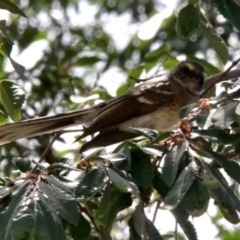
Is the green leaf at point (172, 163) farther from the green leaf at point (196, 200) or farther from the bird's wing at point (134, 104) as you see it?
the bird's wing at point (134, 104)

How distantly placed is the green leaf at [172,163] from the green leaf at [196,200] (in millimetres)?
93

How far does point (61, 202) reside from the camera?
10.3 feet

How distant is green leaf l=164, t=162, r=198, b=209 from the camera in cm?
307

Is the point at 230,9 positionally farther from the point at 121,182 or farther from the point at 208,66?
the point at 208,66

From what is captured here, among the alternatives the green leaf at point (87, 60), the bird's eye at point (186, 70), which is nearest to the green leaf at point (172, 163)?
the bird's eye at point (186, 70)

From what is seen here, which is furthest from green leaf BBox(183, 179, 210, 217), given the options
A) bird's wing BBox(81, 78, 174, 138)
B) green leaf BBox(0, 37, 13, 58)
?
bird's wing BBox(81, 78, 174, 138)

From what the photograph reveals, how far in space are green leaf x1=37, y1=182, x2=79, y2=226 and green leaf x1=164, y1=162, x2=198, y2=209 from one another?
37 cm

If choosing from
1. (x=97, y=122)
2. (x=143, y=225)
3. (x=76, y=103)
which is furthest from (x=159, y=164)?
(x=76, y=103)

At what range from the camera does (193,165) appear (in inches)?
128

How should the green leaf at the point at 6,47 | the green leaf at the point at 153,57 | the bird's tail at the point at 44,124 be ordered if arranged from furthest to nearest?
the green leaf at the point at 153,57 < the bird's tail at the point at 44,124 < the green leaf at the point at 6,47

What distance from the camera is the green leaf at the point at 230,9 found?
400 cm

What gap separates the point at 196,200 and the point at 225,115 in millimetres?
581

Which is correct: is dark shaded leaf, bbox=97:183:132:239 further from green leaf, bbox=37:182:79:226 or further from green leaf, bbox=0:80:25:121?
green leaf, bbox=0:80:25:121

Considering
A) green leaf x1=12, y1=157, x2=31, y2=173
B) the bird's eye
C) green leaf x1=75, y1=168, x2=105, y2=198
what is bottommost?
green leaf x1=75, y1=168, x2=105, y2=198
